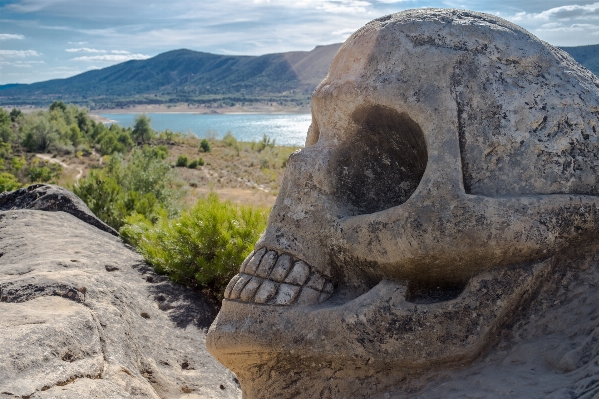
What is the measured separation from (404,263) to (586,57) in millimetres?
36953

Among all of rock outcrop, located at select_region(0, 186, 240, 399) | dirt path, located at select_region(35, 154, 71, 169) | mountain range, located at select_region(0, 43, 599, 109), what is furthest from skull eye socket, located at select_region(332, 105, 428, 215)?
mountain range, located at select_region(0, 43, 599, 109)

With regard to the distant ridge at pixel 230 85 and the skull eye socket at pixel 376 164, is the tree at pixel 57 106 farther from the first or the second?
the distant ridge at pixel 230 85

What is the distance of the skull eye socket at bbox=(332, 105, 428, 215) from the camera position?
3.00 m

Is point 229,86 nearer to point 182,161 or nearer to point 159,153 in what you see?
point 182,161

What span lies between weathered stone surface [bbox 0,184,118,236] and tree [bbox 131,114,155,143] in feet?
104

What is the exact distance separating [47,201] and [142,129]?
108ft

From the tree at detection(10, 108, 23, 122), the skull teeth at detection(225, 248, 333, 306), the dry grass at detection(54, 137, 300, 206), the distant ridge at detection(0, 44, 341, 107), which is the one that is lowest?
the dry grass at detection(54, 137, 300, 206)

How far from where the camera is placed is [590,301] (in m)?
2.47

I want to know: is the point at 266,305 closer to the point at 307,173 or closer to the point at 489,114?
the point at 307,173

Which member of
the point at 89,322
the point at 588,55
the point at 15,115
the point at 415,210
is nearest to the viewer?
the point at 415,210

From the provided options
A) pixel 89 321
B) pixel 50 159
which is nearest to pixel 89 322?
pixel 89 321

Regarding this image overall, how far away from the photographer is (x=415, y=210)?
98.6 inches

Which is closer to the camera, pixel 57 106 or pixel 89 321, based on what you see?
pixel 89 321

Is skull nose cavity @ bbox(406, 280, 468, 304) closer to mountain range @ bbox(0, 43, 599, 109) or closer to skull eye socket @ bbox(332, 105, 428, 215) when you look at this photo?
skull eye socket @ bbox(332, 105, 428, 215)
